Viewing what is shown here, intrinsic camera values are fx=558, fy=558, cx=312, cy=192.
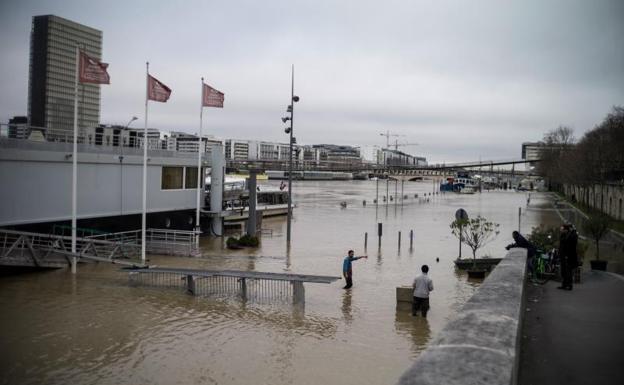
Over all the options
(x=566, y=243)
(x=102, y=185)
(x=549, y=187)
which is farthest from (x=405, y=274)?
(x=549, y=187)

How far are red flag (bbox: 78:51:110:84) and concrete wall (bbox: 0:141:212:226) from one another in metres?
5.25

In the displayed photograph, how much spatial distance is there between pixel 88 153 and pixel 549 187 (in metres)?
147

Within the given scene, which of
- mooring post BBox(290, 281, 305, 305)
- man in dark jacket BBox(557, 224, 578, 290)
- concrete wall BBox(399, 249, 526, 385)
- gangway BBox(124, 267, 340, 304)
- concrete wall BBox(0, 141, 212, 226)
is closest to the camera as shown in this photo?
concrete wall BBox(399, 249, 526, 385)

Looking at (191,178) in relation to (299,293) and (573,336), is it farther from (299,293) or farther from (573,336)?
(573,336)

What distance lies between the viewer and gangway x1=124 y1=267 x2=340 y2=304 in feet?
54.6

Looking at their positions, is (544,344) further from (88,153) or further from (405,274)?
(88,153)

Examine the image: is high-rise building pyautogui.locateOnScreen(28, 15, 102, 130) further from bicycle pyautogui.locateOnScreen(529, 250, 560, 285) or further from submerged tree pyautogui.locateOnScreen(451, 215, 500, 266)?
bicycle pyautogui.locateOnScreen(529, 250, 560, 285)

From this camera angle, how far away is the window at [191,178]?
112 feet

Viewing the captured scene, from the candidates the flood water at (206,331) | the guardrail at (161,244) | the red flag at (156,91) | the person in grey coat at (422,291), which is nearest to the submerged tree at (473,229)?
the flood water at (206,331)

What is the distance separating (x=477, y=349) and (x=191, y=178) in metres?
30.8

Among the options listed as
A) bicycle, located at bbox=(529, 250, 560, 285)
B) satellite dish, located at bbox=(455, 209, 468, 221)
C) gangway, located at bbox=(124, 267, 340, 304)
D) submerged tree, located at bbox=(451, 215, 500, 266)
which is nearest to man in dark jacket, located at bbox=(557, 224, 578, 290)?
bicycle, located at bbox=(529, 250, 560, 285)

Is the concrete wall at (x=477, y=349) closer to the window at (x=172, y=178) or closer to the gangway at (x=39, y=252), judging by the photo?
the gangway at (x=39, y=252)

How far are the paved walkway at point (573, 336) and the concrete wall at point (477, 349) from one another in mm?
679

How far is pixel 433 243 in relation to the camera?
3509cm
